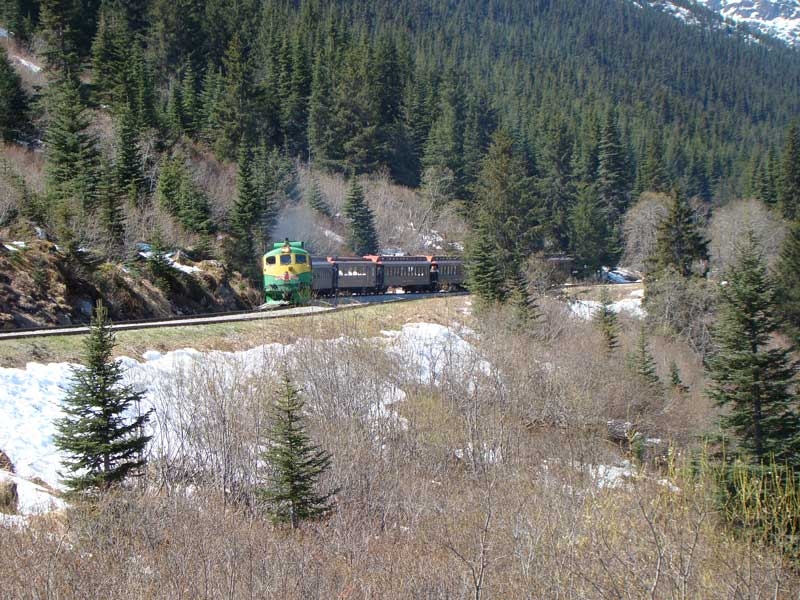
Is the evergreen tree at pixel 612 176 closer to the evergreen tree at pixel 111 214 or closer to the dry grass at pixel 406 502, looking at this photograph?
the dry grass at pixel 406 502

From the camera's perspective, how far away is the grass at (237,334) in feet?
64.2

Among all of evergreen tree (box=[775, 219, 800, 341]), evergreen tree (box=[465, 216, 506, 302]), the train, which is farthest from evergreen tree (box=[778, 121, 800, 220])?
evergreen tree (box=[465, 216, 506, 302])

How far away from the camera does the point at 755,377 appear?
19109mm

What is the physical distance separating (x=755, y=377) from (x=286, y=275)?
20.8 metres

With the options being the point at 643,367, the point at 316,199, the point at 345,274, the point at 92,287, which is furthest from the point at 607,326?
the point at 316,199

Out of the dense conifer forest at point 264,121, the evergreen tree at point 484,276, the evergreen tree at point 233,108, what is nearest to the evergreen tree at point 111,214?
the dense conifer forest at point 264,121

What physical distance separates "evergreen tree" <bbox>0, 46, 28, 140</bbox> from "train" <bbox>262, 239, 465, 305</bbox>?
62.7 ft

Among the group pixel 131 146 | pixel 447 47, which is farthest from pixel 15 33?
pixel 447 47

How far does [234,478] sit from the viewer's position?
18875mm

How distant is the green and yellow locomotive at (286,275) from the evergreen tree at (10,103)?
70.7ft

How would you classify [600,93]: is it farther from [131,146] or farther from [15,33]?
[131,146]

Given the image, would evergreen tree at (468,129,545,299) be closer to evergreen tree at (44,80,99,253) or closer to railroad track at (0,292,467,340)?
railroad track at (0,292,467,340)

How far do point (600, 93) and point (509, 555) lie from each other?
15093cm

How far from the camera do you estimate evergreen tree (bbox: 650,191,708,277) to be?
5091 centimetres
